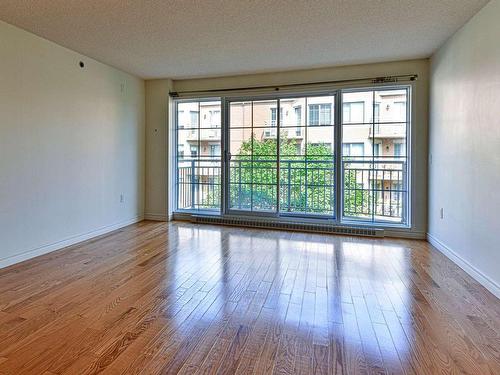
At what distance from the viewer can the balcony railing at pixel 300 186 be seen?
4.34 m

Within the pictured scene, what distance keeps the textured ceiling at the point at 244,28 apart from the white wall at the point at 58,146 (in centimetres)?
32

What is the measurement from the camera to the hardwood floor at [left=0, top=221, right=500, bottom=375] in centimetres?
155

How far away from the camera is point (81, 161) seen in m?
3.92

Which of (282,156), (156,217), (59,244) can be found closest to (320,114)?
(282,156)

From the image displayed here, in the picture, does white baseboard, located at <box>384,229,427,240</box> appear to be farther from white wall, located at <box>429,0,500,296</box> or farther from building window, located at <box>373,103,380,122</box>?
building window, located at <box>373,103,380,122</box>

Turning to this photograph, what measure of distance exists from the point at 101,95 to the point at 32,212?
185 centimetres

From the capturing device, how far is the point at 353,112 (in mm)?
4387

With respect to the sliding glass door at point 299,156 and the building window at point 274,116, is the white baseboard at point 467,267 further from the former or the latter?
the building window at point 274,116

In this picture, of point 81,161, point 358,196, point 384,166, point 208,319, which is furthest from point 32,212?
point 384,166

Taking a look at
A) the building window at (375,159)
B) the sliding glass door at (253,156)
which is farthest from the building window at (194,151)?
the building window at (375,159)

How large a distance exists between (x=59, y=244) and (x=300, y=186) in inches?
130

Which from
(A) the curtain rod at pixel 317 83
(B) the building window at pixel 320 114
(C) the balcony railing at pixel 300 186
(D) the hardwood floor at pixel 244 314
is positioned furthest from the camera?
(B) the building window at pixel 320 114

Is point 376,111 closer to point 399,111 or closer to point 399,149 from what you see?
point 399,111

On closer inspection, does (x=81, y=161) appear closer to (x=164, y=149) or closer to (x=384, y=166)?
(x=164, y=149)
